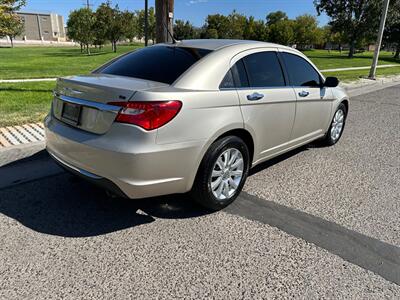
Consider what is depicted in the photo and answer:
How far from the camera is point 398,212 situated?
142 inches

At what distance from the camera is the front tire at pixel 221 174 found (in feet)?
10.6

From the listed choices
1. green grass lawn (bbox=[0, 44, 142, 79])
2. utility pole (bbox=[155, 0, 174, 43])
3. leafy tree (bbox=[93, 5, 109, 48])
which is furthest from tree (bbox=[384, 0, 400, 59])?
utility pole (bbox=[155, 0, 174, 43])

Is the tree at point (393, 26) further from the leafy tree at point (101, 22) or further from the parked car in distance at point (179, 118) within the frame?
the parked car in distance at point (179, 118)

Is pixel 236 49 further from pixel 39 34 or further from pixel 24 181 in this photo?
pixel 39 34

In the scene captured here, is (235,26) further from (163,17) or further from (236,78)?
(236,78)

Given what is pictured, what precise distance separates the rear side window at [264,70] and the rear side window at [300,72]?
23 centimetres

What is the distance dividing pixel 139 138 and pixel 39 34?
423 feet

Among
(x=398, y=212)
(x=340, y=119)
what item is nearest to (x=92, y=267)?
(x=398, y=212)

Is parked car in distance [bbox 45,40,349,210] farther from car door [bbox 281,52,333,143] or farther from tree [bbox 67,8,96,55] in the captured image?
tree [bbox 67,8,96,55]

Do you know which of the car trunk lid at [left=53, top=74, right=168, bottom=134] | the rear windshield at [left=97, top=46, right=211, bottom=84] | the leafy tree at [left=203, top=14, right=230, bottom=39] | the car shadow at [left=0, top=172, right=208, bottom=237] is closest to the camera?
the car trunk lid at [left=53, top=74, right=168, bottom=134]

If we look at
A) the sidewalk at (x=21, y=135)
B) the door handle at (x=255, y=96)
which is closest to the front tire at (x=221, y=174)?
the door handle at (x=255, y=96)

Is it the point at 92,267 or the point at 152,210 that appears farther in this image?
the point at 152,210

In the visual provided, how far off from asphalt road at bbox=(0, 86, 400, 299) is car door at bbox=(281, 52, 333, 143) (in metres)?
0.64

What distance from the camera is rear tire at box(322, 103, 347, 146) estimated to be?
5.62 meters
